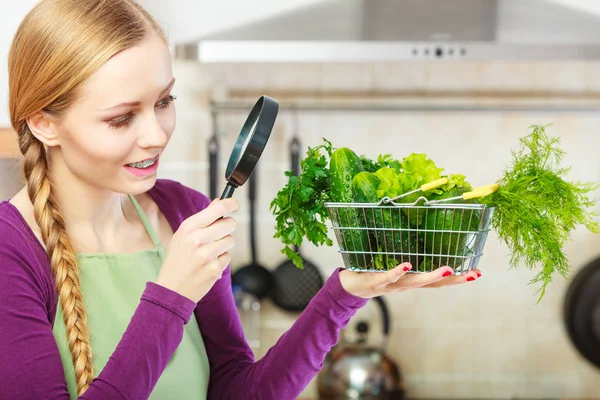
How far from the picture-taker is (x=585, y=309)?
7.66 ft

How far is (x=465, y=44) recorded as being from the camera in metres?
1.97

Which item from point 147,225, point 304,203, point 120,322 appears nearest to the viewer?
point 304,203

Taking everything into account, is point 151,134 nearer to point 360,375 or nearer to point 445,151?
point 360,375

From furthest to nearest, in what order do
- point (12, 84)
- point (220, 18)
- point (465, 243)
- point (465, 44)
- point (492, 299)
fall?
point (492, 299), point (220, 18), point (465, 44), point (12, 84), point (465, 243)

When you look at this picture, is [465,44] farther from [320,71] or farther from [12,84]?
[12,84]

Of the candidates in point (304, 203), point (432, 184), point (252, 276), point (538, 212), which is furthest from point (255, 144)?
point (252, 276)

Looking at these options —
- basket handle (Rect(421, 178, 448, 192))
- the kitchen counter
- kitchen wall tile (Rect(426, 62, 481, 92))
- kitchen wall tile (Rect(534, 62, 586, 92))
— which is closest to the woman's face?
basket handle (Rect(421, 178, 448, 192))

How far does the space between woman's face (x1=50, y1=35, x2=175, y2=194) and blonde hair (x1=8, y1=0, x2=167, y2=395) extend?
0.02 m

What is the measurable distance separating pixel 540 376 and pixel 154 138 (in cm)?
184

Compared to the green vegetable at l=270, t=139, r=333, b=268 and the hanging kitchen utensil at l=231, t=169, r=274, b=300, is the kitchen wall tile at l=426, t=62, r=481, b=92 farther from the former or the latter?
the green vegetable at l=270, t=139, r=333, b=268

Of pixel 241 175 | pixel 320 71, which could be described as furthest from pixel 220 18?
pixel 241 175

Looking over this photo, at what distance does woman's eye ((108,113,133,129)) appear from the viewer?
942mm

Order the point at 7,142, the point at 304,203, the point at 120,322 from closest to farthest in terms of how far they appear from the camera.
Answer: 1. the point at 304,203
2. the point at 120,322
3. the point at 7,142

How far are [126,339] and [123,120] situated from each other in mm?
266
